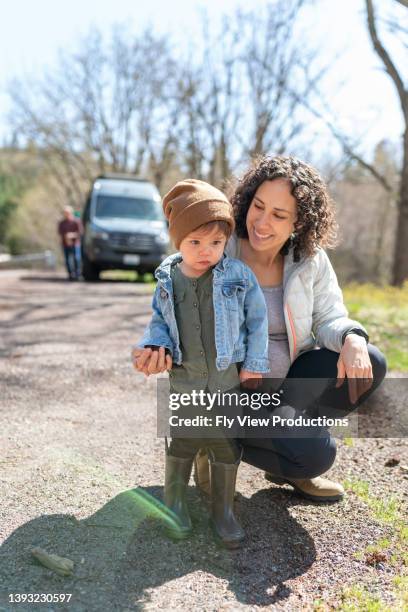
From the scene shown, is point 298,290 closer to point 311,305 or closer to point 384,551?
point 311,305

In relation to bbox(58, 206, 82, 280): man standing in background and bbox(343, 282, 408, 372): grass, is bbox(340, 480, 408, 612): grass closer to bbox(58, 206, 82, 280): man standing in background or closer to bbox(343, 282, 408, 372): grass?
bbox(343, 282, 408, 372): grass

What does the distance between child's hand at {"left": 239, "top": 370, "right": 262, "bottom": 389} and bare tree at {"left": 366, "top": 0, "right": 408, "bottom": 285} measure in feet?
32.7

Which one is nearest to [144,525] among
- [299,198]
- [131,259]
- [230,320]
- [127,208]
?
[230,320]

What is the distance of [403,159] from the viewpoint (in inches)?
484

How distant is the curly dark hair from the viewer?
2.44 meters

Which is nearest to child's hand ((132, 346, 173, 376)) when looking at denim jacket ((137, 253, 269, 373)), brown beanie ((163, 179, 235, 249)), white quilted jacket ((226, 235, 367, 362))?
denim jacket ((137, 253, 269, 373))

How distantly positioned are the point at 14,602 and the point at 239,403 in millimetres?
1034

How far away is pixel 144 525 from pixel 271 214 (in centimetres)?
135

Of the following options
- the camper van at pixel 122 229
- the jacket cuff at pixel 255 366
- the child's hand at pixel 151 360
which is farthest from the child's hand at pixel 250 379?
the camper van at pixel 122 229

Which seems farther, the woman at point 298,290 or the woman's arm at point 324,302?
the woman's arm at point 324,302

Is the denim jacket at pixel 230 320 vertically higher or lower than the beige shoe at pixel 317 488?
higher

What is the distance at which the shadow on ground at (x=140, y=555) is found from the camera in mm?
1868

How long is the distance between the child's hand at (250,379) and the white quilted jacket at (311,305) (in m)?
0.32

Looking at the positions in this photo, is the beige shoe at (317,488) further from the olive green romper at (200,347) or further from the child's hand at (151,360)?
the child's hand at (151,360)
